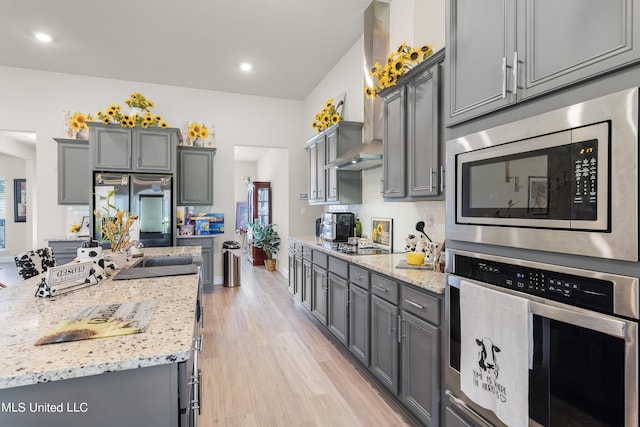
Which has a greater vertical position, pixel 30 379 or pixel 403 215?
pixel 403 215

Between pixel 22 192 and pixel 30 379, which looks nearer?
pixel 30 379

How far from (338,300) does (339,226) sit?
3.77 ft

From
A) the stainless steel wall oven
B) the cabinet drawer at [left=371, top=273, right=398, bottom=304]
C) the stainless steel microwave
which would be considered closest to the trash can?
the cabinet drawer at [left=371, top=273, right=398, bottom=304]

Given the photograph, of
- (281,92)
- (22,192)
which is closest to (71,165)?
(281,92)

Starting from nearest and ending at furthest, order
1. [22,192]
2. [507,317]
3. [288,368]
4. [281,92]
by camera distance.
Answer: [507,317] < [288,368] < [281,92] < [22,192]

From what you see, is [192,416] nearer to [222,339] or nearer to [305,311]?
[222,339]

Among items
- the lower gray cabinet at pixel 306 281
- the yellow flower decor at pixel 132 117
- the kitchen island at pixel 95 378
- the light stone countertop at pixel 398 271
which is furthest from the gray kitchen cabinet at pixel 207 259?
the kitchen island at pixel 95 378

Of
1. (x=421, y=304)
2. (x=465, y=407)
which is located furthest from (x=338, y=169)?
(x=465, y=407)

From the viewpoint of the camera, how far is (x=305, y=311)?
4.07 metres

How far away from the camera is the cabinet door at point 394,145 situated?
2.42 meters

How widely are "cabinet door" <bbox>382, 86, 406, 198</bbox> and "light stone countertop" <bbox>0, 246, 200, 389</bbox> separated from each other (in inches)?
65.9

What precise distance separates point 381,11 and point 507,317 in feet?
10.8

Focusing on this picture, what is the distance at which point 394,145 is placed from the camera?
2.55 metres

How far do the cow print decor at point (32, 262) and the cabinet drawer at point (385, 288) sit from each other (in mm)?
2485
